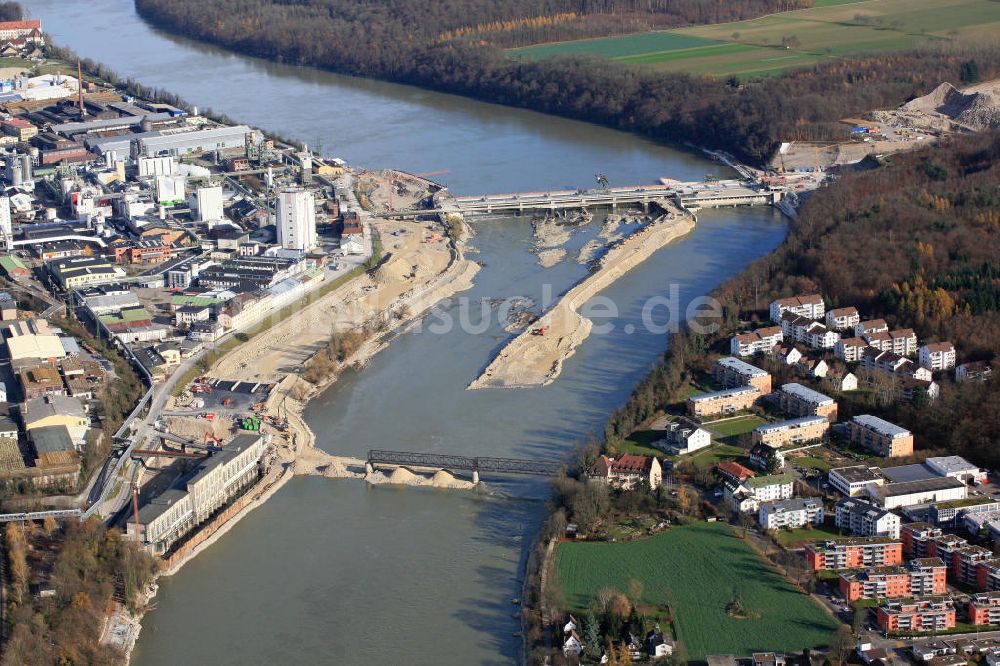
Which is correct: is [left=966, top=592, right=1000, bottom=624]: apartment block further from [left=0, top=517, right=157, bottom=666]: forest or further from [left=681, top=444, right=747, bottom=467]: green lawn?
[left=0, top=517, right=157, bottom=666]: forest

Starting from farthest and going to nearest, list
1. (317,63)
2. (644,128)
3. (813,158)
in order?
(317,63) → (644,128) → (813,158)

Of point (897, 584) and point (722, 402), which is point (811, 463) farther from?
point (897, 584)

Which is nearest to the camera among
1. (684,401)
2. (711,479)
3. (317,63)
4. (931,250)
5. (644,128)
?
(711,479)

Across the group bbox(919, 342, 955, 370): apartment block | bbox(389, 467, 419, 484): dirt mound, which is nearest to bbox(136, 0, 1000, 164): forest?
bbox(919, 342, 955, 370): apartment block

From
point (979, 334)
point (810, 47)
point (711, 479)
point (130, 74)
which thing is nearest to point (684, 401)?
point (711, 479)

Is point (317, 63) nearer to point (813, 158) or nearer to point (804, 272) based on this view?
point (813, 158)
